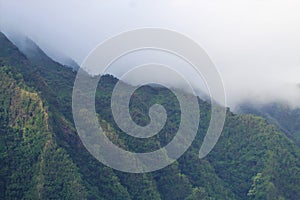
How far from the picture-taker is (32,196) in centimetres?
2794

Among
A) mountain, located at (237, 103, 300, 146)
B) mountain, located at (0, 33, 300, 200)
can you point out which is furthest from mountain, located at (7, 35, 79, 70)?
mountain, located at (237, 103, 300, 146)

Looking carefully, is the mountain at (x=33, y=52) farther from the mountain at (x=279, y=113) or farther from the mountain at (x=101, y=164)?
the mountain at (x=279, y=113)

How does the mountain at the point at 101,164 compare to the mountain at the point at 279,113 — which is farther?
the mountain at the point at 279,113

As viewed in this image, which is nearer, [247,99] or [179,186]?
[179,186]

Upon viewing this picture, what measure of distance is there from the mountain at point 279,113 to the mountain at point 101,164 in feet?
60.9

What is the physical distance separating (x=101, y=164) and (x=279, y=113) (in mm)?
41741

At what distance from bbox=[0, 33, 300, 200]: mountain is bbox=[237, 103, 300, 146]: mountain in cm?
1858

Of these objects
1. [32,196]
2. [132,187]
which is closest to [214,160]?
[132,187]

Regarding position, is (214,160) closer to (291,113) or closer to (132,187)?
(132,187)

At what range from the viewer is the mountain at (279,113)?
208ft

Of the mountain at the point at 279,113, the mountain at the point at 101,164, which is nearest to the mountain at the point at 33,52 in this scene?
the mountain at the point at 101,164

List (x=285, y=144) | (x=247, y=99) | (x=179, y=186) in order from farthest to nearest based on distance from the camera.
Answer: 1. (x=247, y=99)
2. (x=285, y=144)
3. (x=179, y=186)

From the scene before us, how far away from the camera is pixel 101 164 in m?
32.2

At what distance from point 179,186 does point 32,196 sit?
11206 mm
